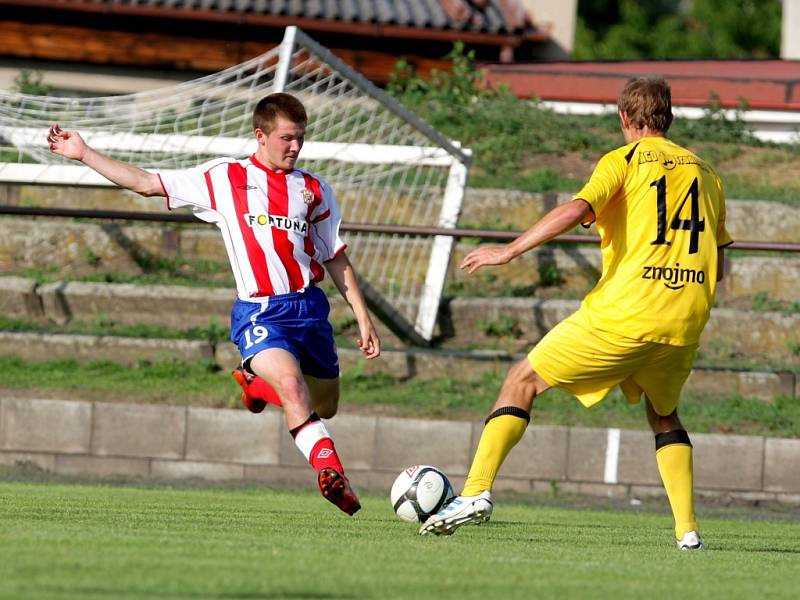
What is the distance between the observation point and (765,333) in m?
13.9

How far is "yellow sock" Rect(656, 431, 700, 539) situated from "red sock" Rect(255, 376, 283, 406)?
183 cm

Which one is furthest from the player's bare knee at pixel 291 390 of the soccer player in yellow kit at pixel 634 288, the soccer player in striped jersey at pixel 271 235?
the soccer player in yellow kit at pixel 634 288

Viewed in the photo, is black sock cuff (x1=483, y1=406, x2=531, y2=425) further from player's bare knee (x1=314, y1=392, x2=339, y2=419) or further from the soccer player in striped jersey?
player's bare knee (x1=314, y1=392, x2=339, y2=419)

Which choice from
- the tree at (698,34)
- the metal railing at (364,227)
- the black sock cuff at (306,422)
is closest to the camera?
the black sock cuff at (306,422)

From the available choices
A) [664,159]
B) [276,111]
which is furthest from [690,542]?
[276,111]

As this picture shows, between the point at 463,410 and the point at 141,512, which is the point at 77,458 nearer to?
the point at 463,410

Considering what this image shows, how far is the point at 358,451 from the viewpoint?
38.2ft

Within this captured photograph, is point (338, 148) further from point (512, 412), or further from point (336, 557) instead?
point (336, 557)

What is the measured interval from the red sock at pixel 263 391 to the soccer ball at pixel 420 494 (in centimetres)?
72

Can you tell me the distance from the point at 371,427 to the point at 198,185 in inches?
185

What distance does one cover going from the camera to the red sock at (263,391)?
7.07 meters

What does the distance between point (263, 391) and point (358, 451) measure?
456cm

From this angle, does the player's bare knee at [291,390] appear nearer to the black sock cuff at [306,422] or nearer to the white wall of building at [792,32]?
the black sock cuff at [306,422]

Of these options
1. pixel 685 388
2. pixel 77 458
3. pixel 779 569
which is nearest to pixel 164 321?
pixel 77 458
